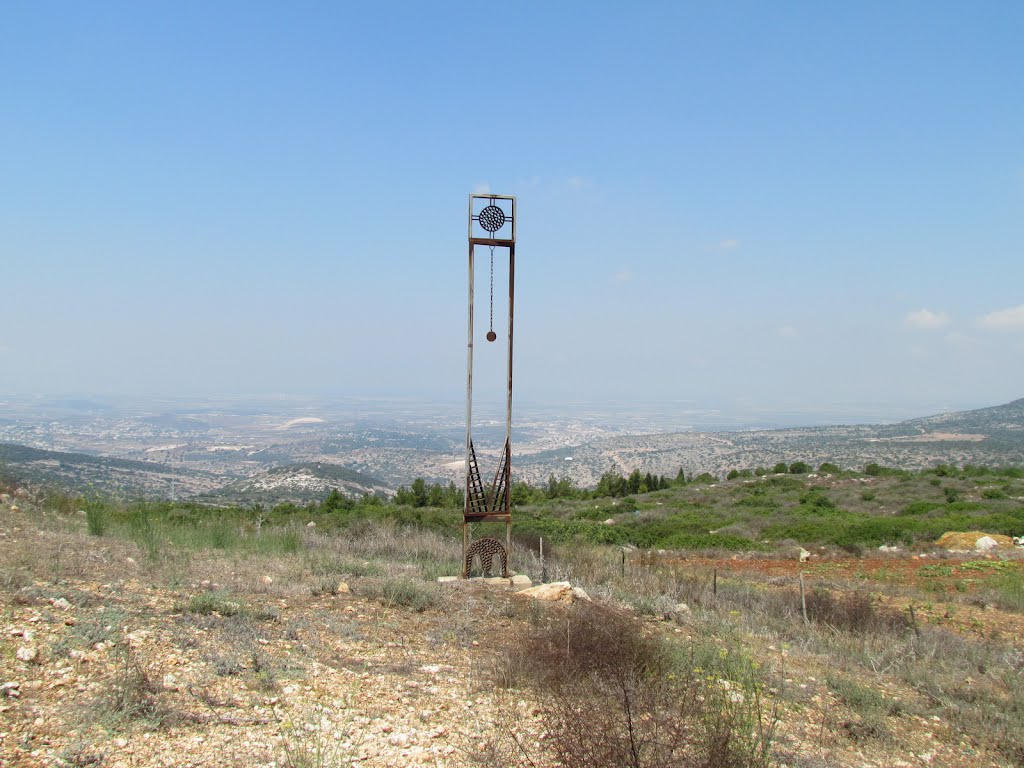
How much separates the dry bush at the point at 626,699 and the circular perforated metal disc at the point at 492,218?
5918 millimetres

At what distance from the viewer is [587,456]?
3524 inches

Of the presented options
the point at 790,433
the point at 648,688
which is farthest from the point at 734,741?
the point at 790,433

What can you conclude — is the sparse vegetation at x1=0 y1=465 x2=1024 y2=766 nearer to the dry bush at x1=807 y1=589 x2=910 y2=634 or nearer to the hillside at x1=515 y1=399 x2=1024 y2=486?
the dry bush at x1=807 y1=589 x2=910 y2=634

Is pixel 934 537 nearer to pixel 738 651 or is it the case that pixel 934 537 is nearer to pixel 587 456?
pixel 738 651

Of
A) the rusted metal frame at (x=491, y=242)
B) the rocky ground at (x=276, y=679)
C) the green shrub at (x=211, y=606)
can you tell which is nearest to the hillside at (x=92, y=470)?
the rusted metal frame at (x=491, y=242)

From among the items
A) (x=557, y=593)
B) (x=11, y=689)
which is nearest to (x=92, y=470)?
(x=557, y=593)

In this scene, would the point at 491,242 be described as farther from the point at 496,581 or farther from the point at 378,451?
the point at 378,451

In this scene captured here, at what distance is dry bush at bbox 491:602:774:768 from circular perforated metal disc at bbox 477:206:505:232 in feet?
19.4

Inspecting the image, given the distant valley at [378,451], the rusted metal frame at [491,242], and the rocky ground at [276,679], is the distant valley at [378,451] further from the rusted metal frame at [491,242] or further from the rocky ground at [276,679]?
the rocky ground at [276,679]

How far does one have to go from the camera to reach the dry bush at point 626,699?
3893 millimetres

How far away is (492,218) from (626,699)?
27.1ft

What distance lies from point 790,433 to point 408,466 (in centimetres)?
5101

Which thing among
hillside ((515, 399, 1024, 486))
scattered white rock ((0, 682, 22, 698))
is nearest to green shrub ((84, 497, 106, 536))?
scattered white rock ((0, 682, 22, 698))

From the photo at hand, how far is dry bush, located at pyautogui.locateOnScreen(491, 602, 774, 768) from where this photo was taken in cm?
389
